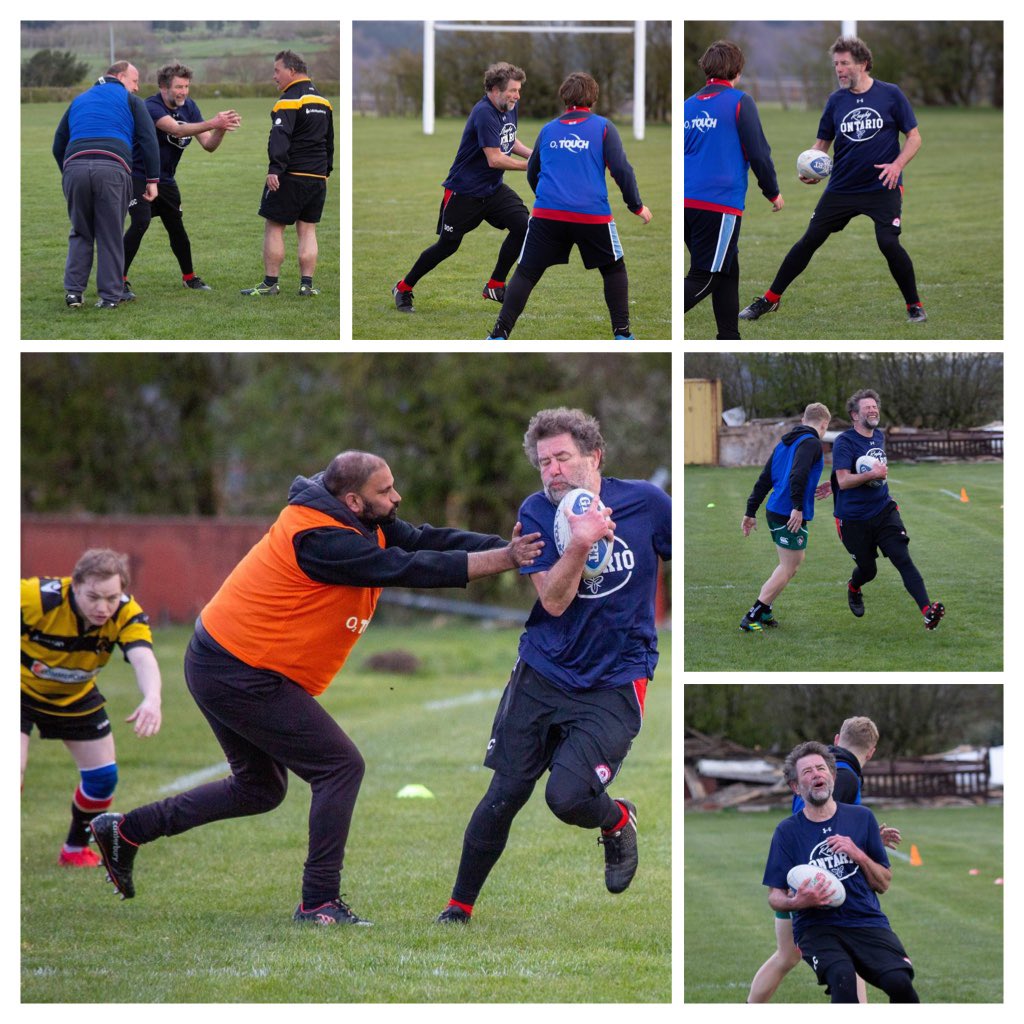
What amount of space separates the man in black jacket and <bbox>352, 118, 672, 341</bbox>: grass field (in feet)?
1.55

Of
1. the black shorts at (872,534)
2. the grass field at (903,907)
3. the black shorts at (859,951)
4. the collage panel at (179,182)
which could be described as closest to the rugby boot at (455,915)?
the black shorts at (859,951)

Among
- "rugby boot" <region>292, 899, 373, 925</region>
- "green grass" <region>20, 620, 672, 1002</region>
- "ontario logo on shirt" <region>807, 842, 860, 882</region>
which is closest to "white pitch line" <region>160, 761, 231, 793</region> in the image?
"green grass" <region>20, 620, 672, 1002</region>

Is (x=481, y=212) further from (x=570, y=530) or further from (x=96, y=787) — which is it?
(x=96, y=787)

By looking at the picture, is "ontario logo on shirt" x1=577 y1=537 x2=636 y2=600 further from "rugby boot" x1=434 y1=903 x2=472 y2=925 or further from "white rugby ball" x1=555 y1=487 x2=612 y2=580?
"rugby boot" x1=434 y1=903 x2=472 y2=925

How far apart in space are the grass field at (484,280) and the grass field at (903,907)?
336cm

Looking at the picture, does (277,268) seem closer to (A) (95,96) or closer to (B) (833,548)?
(A) (95,96)

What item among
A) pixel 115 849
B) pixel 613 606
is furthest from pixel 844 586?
pixel 115 849

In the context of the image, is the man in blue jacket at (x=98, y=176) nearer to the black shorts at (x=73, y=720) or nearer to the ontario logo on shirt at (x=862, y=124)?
the black shorts at (x=73, y=720)

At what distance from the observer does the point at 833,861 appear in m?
4.77

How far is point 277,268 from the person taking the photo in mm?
7215

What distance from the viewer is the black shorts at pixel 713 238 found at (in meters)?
6.11

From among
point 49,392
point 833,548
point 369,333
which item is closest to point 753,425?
point 833,548

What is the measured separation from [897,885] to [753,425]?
4484mm

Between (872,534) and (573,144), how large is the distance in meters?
2.38
